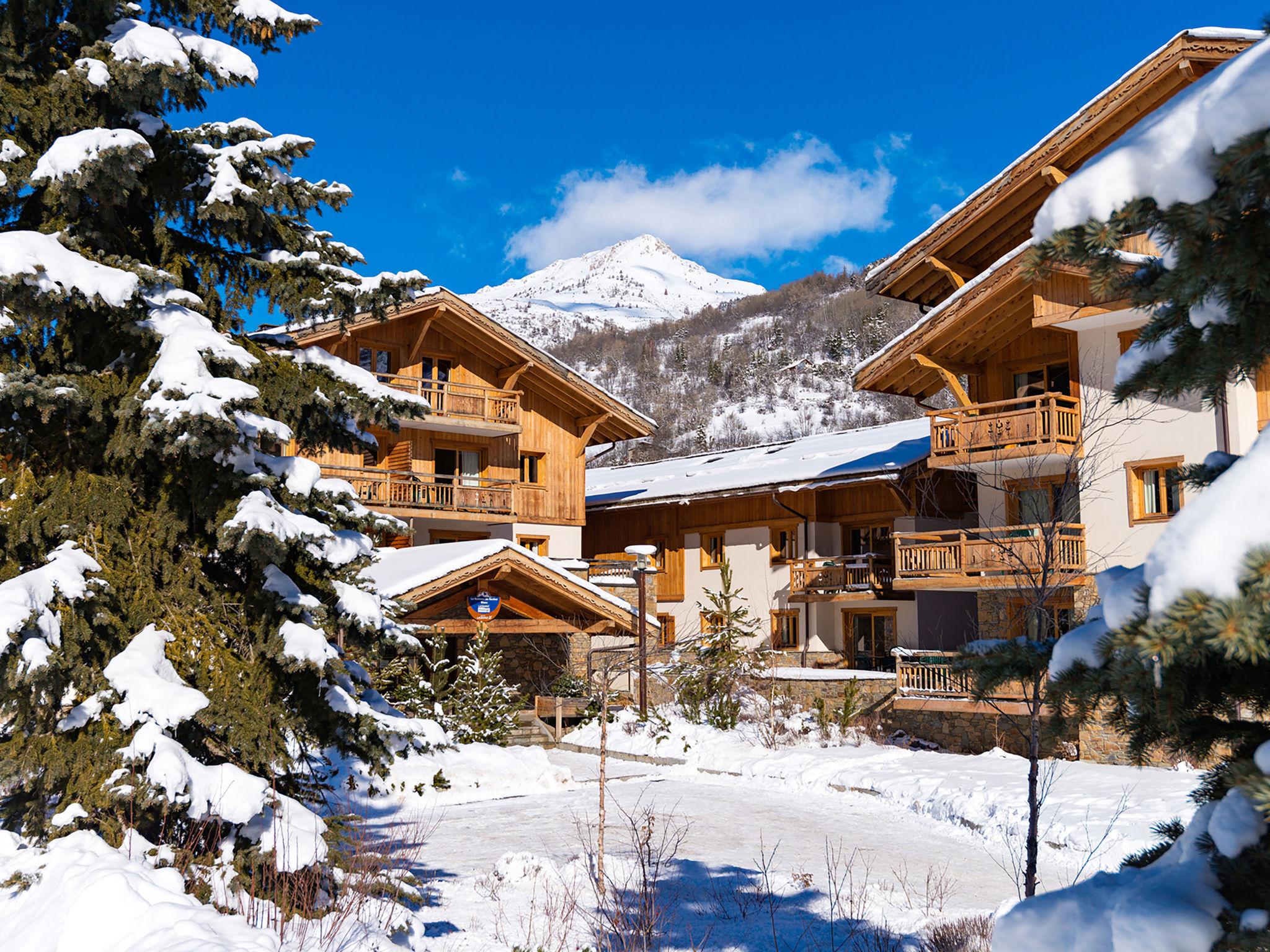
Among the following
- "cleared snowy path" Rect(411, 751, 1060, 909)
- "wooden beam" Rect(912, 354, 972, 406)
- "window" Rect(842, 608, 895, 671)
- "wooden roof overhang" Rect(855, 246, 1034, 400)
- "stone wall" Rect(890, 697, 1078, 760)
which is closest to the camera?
"cleared snowy path" Rect(411, 751, 1060, 909)

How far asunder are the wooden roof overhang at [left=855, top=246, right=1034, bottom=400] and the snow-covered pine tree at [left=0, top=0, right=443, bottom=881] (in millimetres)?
16680

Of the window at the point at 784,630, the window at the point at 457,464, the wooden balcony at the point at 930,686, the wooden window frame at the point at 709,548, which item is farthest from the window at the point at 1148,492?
the window at the point at 457,464

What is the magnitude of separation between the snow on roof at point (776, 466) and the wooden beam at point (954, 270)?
4.69 metres

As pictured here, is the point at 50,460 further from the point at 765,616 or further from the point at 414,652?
the point at 765,616

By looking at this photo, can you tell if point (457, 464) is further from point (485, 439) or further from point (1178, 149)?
point (1178, 149)

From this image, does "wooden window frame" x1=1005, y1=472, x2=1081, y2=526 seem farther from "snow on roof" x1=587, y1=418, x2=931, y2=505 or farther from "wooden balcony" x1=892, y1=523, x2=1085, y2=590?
"snow on roof" x1=587, y1=418, x2=931, y2=505

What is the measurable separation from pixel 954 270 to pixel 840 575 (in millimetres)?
9325

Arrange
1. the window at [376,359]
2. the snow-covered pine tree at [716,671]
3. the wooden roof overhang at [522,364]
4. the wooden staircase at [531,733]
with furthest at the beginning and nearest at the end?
the window at [376,359] → the wooden roof overhang at [522,364] → the snow-covered pine tree at [716,671] → the wooden staircase at [531,733]

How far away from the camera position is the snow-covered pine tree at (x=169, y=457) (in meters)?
7.75

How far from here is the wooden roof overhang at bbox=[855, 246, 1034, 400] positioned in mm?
23734

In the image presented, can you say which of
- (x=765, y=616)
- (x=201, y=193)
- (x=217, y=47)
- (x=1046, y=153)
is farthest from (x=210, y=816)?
(x=765, y=616)

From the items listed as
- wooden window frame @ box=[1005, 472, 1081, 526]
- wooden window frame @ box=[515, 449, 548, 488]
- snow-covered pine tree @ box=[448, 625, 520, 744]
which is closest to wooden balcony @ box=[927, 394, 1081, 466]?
wooden window frame @ box=[1005, 472, 1081, 526]

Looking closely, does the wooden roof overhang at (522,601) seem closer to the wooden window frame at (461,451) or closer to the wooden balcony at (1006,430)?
the wooden window frame at (461,451)

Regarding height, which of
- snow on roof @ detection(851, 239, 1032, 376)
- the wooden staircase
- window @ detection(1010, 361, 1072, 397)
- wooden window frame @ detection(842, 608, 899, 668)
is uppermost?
snow on roof @ detection(851, 239, 1032, 376)
